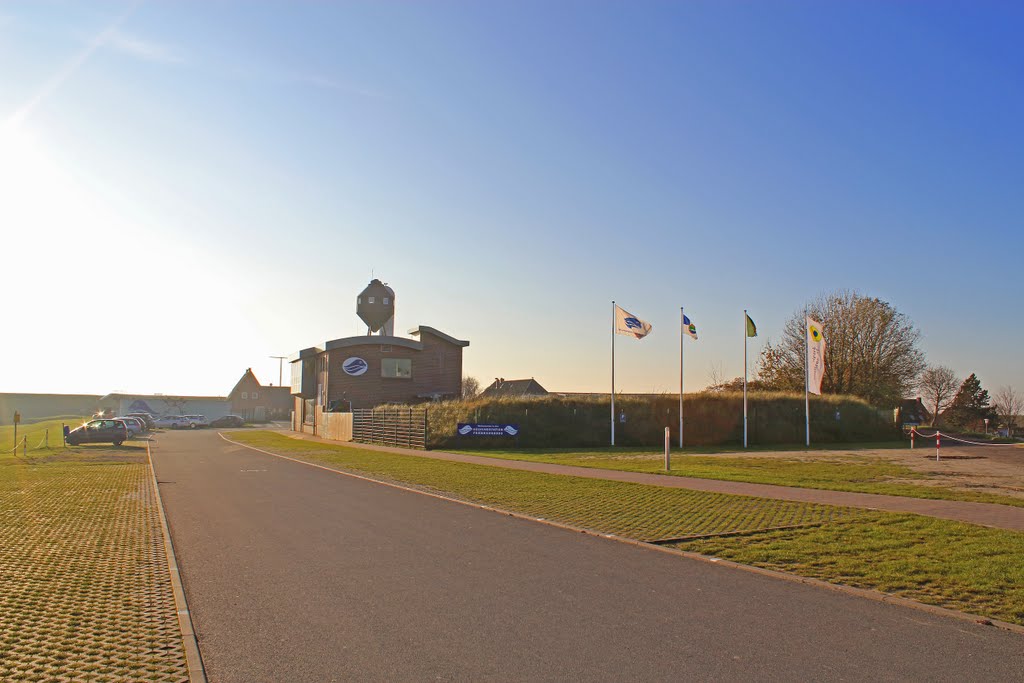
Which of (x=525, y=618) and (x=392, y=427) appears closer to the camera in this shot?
(x=525, y=618)

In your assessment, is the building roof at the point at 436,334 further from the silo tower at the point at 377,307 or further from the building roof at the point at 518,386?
the building roof at the point at 518,386

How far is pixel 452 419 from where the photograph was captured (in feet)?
117

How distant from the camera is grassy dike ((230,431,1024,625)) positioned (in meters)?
7.54

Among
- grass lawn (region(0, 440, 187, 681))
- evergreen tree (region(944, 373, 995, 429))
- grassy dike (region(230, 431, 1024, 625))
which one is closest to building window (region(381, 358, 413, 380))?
grassy dike (region(230, 431, 1024, 625))

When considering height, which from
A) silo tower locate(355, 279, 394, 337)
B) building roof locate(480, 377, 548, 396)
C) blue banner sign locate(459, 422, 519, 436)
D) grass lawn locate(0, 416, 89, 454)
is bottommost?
grass lawn locate(0, 416, 89, 454)

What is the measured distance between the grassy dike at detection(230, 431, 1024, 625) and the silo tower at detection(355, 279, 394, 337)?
47.7 m

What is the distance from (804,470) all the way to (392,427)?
22.8 meters

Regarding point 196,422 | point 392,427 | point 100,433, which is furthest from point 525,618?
point 196,422

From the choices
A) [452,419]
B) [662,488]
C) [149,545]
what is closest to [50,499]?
[149,545]

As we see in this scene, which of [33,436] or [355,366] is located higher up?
[355,366]

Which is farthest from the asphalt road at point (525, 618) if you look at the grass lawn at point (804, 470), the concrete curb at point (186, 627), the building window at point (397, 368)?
the building window at point (397, 368)

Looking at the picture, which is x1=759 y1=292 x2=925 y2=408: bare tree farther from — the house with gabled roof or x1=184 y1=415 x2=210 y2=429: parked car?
the house with gabled roof

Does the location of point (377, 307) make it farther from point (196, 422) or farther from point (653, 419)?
point (653, 419)

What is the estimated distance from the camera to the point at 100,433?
135ft
